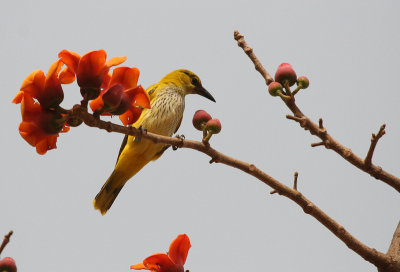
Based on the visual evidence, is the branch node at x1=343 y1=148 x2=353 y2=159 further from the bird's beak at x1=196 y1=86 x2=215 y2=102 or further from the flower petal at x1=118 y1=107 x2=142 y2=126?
the bird's beak at x1=196 y1=86 x2=215 y2=102

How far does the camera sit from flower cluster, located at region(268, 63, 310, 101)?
98.7 inches

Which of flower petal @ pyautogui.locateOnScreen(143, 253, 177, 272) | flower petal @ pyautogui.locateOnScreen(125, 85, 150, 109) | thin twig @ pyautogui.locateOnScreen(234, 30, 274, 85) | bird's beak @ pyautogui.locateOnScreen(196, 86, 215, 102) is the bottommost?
flower petal @ pyautogui.locateOnScreen(143, 253, 177, 272)

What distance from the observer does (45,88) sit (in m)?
1.82

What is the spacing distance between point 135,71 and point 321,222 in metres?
1.13

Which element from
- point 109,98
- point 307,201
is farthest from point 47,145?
point 307,201

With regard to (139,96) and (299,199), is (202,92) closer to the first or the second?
(299,199)

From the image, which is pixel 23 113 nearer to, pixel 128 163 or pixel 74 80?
pixel 74 80

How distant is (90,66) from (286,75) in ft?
3.75

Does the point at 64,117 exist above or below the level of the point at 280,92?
below

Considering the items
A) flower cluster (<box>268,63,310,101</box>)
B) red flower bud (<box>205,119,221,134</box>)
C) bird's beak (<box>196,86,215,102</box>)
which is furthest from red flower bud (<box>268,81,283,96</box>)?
bird's beak (<box>196,86,215,102</box>)

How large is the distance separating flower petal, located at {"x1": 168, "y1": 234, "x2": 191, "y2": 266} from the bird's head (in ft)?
12.9

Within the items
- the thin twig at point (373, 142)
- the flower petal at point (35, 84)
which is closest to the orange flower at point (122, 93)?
the flower petal at point (35, 84)

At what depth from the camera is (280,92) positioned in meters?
2.51

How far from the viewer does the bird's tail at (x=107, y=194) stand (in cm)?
506
